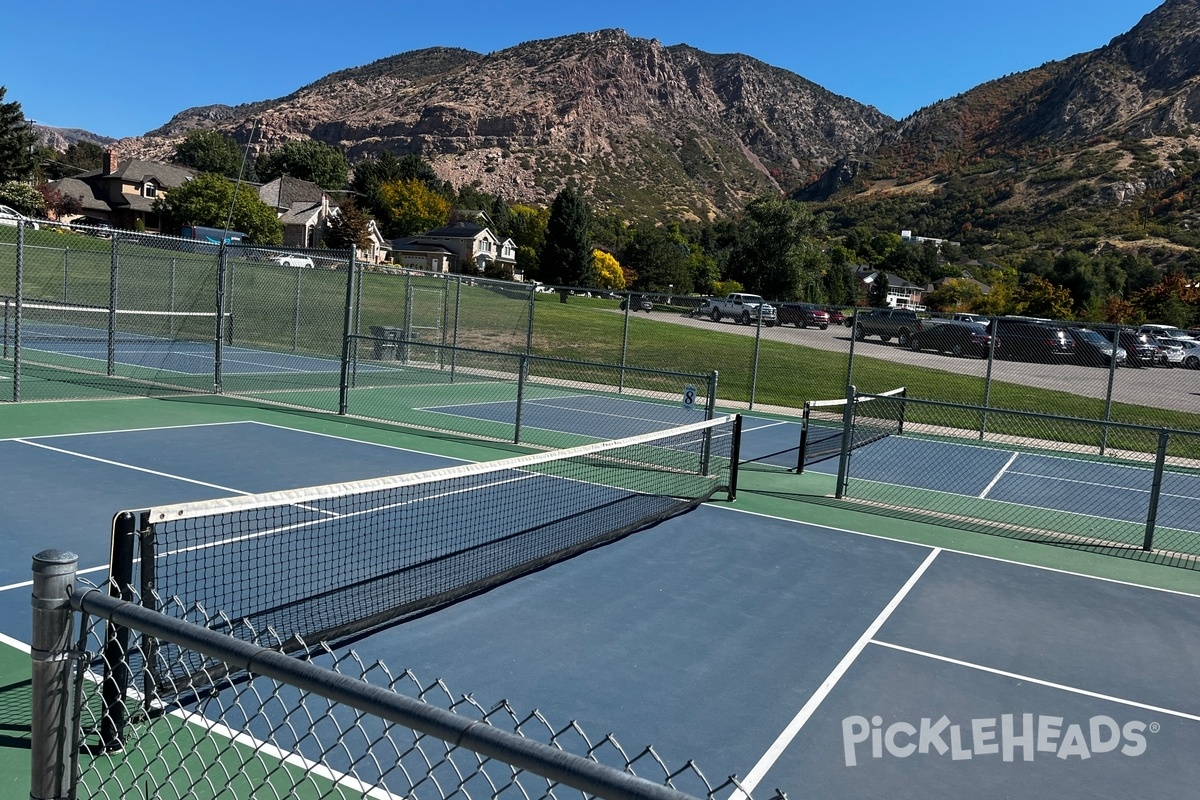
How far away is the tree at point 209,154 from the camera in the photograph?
12519 centimetres

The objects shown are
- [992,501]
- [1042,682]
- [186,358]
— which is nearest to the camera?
[1042,682]

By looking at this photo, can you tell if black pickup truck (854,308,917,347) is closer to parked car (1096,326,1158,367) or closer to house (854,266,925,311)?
parked car (1096,326,1158,367)

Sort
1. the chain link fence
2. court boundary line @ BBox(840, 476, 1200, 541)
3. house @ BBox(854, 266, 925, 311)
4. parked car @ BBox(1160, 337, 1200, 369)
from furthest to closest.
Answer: house @ BBox(854, 266, 925, 311), parked car @ BBox(1160, 337, 1200, 369), court boundary line @ BBox(840, 476, 1200, 541), the chain link fence

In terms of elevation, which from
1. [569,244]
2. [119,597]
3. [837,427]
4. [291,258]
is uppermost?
[569,244]

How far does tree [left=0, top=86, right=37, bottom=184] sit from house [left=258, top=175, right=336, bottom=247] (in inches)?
768

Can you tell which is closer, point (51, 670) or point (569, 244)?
point (51, 670)

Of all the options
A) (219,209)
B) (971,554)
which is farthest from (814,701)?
(219,209)

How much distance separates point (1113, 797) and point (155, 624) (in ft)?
16.5

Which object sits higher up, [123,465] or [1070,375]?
[1070,375]

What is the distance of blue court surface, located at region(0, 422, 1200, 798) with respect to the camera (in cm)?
538

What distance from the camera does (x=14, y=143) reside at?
204 feet

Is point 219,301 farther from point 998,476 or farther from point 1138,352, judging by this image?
point 1138,352

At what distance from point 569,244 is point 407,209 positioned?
33744 millimetres

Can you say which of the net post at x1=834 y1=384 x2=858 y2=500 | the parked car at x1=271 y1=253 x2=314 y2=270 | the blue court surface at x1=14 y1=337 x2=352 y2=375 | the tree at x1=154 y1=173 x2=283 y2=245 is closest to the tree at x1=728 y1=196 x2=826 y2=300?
the tree at x1=154 y1=173 x2=283 y2=245
